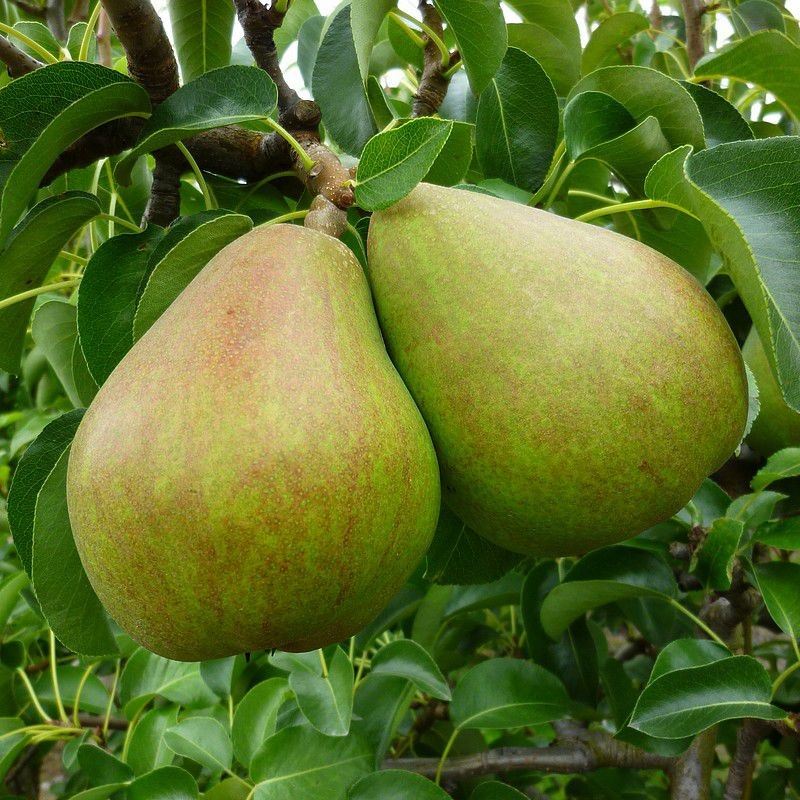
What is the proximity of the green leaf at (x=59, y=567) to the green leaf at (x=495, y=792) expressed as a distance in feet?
1.85

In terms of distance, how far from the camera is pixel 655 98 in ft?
3.20

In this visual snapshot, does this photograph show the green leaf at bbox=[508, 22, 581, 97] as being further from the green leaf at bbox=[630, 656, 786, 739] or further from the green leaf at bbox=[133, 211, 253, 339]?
the green leaf at bbox=[630, 656, 786, 739]

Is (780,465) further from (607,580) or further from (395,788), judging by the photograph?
(395,788)

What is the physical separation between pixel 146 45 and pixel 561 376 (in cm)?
60

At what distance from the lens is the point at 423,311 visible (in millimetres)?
820

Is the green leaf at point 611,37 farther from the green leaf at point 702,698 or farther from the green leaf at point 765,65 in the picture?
the green leaf at point 702,698

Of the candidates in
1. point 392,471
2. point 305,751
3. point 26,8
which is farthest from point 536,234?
point 26,8

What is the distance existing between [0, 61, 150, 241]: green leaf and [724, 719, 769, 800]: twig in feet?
3.74

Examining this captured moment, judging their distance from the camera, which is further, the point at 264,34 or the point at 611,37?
the point at 611,37

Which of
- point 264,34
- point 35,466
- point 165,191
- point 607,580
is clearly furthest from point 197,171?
point 607,580

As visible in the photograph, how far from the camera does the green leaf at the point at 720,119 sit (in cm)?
104

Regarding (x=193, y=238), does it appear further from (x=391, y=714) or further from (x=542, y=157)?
(x=391, y=714)

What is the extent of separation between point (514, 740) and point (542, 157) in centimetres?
123

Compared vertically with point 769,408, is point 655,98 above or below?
above
